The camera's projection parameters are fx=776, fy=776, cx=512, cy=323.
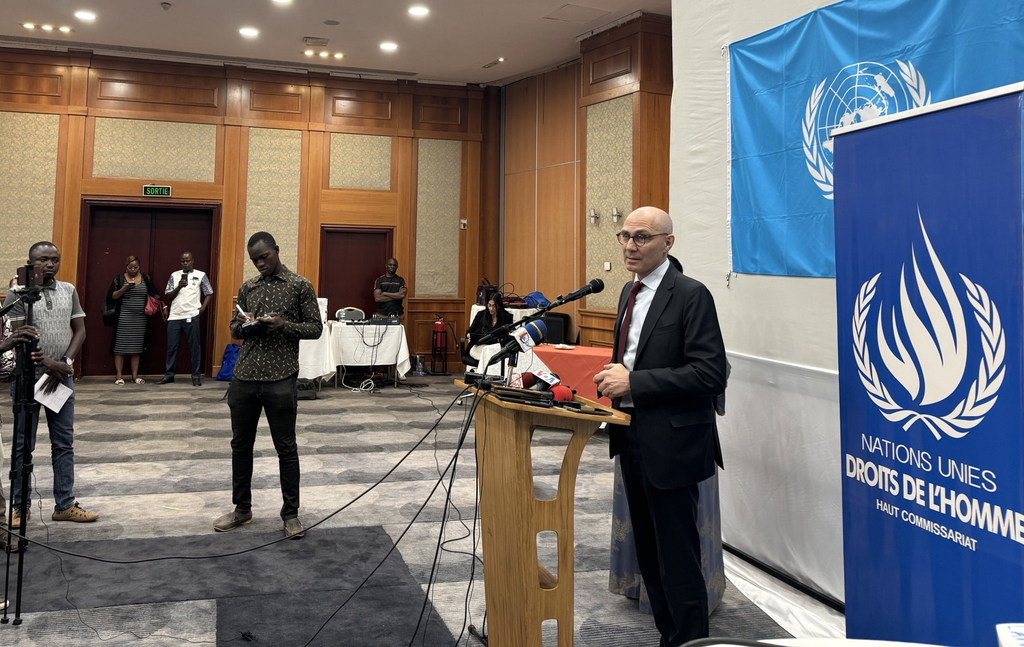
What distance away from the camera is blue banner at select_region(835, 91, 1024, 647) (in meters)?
1.63

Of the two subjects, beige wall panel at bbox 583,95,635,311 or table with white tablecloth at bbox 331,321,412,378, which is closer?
beige wall panel at bbox 583,95,635,311

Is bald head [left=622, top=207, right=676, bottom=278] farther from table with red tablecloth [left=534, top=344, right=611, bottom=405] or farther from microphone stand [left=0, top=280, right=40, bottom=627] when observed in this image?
table with red tablecloth [left=534, top=344, right=611, bottom=405]

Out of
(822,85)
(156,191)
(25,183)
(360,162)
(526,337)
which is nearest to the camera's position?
(526,337)

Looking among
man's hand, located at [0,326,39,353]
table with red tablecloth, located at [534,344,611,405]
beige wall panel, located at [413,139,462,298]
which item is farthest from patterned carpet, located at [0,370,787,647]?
beige wall panel, located at [413,139,462,298]

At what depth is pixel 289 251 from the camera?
36.6ft

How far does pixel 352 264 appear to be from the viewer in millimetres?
11562

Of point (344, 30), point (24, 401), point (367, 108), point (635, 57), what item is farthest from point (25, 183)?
point (24, 401)

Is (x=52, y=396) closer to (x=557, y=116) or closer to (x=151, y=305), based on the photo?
(x=151, y=305)

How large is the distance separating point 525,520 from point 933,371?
47.1 inches

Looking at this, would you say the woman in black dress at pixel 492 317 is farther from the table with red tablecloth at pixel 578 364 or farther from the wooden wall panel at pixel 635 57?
the wooden wall panel at pixel 635 57

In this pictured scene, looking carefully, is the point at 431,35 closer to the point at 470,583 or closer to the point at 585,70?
the point at 585,70

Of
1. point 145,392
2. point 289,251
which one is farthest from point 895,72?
point 289,251

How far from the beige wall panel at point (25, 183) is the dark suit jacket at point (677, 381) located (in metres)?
9.96

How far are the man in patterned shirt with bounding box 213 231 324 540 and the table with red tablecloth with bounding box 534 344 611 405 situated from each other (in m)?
3.04
